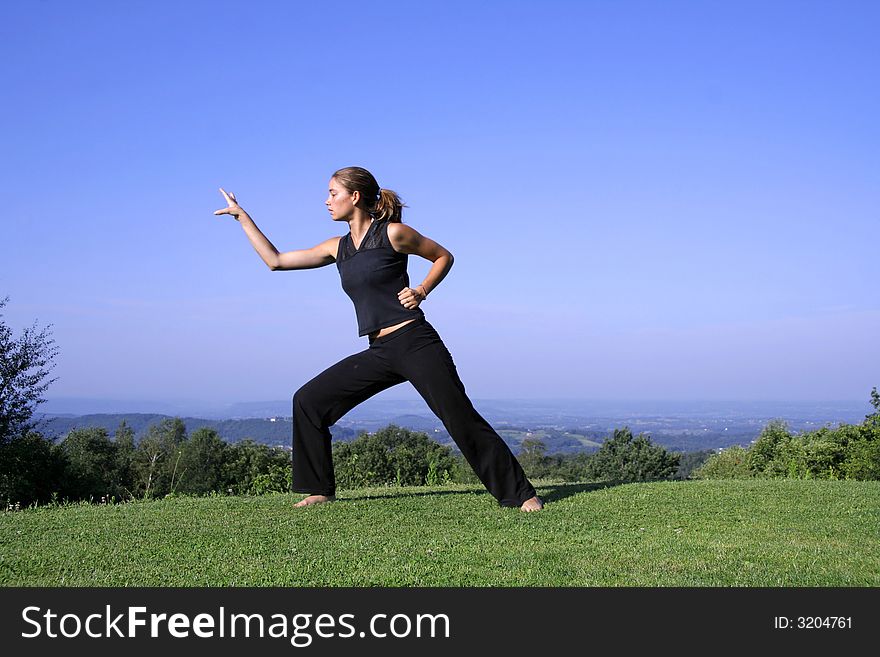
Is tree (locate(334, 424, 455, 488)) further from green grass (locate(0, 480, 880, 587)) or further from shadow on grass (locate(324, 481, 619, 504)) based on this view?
green grass (locate(0, 480, 880, 587))

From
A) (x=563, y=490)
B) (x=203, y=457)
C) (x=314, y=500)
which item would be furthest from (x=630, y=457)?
(x=314, y=500)

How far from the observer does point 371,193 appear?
6.66 metres

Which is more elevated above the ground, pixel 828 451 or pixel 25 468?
pixel 828 451

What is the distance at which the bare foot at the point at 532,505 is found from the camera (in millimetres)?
6285

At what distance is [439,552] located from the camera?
15.7ft

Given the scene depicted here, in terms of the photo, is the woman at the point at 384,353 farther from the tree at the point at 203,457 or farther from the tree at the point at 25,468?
the tree at the point at 203,457

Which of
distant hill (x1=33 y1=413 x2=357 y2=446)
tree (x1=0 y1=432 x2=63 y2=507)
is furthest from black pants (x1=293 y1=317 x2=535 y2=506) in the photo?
distant hill (x1=33 y1=413 x2=357 y2=446)

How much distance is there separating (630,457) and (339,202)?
56.2 metres

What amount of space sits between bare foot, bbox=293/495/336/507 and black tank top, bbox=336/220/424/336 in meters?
1.48

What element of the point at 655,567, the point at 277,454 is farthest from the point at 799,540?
the point at 277,454

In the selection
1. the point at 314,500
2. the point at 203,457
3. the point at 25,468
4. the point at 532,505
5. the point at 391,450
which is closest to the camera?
the point at 532,505

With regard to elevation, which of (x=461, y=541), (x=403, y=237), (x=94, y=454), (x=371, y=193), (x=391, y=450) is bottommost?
(x=391, y=450)

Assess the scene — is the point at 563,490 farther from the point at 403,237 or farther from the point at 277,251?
the point at 277,251

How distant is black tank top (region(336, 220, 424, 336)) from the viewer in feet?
21.1
